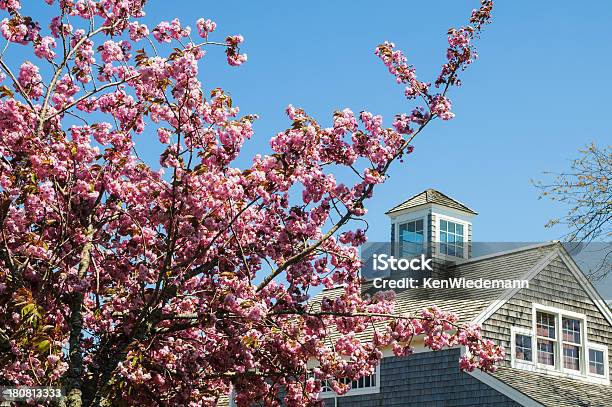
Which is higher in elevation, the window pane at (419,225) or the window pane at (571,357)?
the window pane at (419,225)

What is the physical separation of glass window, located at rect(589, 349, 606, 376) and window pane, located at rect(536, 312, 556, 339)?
1.33m

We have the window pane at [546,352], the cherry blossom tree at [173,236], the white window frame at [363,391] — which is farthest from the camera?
the white window frame at [363,391]

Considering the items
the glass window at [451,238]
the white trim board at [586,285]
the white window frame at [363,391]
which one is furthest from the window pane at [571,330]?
Answer: the white window frame at [363,391]

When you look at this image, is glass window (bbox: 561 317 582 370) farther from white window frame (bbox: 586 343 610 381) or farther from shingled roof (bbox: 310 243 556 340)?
shingled roof (bbox: 310 243 556 340)

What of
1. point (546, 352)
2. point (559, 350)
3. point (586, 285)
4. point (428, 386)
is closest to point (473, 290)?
point (546, 352)

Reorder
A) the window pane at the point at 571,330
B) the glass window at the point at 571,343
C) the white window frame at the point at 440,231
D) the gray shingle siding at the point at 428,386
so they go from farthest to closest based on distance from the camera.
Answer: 1. the white window frame at the point at 440,231
2. the window pane at the point at 571,330
3. the glass window at the point at 571,343
4. the gray shingle siding at the point at 428,386

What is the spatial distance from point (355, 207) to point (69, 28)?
414cm

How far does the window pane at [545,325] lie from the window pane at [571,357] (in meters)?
0.49

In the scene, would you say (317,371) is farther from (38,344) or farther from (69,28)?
(69,28)

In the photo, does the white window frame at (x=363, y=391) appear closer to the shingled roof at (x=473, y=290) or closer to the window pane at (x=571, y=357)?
the shingled roof at (x=473, y=290)

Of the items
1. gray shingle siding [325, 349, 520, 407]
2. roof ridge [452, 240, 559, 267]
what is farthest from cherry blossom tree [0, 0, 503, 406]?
roof ridge [452, 240, 559, 267]

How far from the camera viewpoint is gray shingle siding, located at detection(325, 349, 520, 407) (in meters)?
18.9

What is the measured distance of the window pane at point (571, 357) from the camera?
21.5m

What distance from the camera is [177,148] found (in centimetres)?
918
